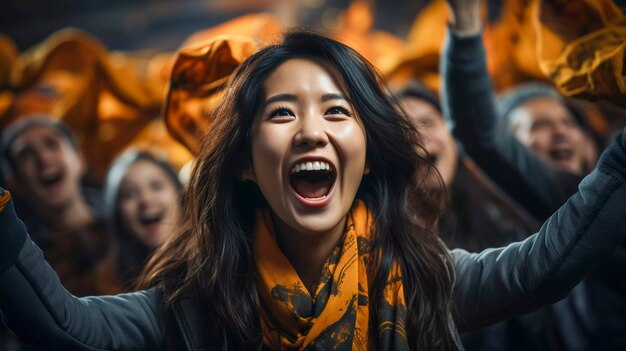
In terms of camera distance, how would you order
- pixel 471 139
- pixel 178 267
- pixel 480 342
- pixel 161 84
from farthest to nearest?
1. pixel 161 84
2. pixel 480 342
3. pixel 471 139
4. pixel 178 267

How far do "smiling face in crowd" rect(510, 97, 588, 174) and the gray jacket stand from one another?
115 centimetres

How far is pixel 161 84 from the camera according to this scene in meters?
3.09

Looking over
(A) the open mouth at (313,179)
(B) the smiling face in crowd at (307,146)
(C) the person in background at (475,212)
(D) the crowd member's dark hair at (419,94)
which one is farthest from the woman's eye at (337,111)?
(D) the crowd member's dark hair at (419,94)

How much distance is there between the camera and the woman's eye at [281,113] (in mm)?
1340

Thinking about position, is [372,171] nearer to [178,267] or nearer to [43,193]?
[178,267]

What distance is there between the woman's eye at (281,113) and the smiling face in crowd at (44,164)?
6.79 ft

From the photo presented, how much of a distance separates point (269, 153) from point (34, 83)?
230 cm

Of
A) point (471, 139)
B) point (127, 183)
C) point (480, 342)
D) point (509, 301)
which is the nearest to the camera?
point (509, 301)

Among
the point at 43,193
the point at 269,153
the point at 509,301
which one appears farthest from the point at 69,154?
the point at 509,301

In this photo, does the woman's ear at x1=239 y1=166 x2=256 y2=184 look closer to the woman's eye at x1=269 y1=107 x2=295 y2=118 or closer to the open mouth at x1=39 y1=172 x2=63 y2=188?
the woman's eye at x1=269 y1=107 x2=295 y2=118

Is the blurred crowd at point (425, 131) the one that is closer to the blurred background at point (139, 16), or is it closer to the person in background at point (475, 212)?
the person in background at point (475, 212)

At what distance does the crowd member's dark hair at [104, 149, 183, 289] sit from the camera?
2.77 meters

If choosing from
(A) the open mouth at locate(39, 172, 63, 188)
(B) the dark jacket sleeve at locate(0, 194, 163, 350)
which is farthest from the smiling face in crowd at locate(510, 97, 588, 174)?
(A) the open mouth at locate(39, 172, 63, 188)

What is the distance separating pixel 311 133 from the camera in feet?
4.23
